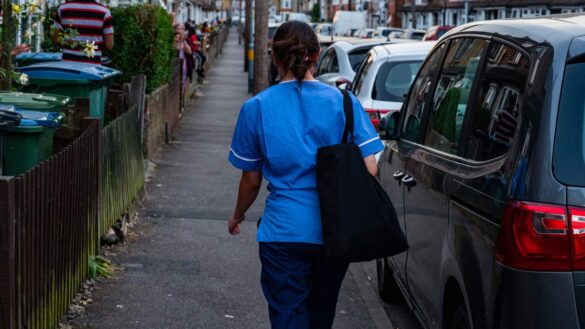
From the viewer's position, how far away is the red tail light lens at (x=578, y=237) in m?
3.78

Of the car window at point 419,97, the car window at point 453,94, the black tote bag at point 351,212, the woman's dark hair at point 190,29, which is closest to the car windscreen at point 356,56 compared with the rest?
the car window at point 419,97

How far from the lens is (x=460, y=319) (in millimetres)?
4625

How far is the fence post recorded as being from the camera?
4715 mm

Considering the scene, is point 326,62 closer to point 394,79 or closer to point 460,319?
Answer: point 394,79

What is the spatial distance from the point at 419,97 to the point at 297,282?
2246 mm

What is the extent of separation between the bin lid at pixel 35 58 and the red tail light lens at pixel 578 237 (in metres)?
7.42

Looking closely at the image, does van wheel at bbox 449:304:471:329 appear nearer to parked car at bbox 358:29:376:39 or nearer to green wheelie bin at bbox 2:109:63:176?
green wheelie bin at bbox 2:109:63:176

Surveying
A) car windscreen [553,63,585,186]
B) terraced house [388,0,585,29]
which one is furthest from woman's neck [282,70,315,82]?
terraced house [388,0,585,29]

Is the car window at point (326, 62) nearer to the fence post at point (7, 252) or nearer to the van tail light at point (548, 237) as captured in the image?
the fence post at point (7, 252)

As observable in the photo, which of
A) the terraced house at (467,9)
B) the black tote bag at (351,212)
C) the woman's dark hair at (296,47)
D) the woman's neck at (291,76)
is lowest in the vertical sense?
the black tote bag at (351,212)

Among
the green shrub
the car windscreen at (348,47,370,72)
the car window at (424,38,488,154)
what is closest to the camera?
the car window at (424,38,488,154)

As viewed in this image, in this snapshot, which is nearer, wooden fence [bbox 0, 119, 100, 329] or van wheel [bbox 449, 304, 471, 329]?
van wheel [bbox 449, 304, 471, 329]

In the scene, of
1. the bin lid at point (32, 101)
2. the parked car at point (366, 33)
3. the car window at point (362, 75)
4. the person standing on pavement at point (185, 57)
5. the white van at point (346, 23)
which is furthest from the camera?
the white van at point (346, 23)

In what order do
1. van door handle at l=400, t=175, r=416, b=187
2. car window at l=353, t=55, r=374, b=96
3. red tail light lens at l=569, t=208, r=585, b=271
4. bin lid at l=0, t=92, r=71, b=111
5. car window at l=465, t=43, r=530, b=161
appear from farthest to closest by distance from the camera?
→ car window at l=353, t=55, r=374, b=96
bin lid at l=0, t=92, r=71, b=111
van door handle at l=400, t=175, r=416, b=187
car window at l=465, t=43, r=530, b=161
red tail light lens at l=569, t=208, r=585, b=271
